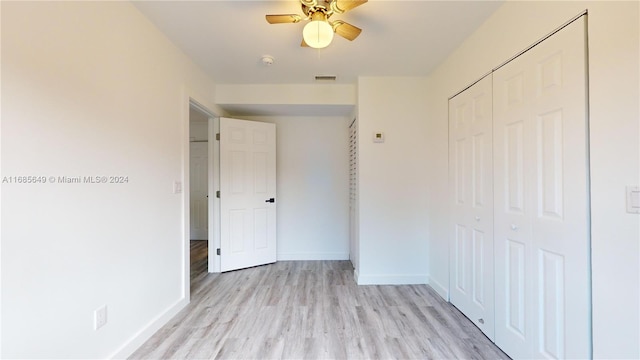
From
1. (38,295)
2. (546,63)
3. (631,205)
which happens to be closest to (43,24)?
(38,295)

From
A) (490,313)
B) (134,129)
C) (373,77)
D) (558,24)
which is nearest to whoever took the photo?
(558,24)

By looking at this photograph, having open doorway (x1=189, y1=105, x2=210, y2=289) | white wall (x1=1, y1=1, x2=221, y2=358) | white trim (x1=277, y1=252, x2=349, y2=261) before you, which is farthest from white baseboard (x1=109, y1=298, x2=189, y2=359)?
open doorway (x1=189, y1=105, x2=210, y2=289)

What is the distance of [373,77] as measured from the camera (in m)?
2.84

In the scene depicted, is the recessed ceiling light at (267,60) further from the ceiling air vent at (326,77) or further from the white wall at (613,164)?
the white wall at (613,164)

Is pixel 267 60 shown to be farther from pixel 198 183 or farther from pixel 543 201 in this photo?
pixel 198 183

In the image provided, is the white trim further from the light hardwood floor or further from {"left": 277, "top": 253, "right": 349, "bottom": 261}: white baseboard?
the light hardwood floor

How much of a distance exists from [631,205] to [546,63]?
820 millimetres

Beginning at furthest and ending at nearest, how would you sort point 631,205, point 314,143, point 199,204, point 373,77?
point 199,204
point 314,143
point 373,77
point 631,205

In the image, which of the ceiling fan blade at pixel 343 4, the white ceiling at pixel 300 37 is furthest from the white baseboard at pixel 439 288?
the ceiling fan blade at pixel 343 4

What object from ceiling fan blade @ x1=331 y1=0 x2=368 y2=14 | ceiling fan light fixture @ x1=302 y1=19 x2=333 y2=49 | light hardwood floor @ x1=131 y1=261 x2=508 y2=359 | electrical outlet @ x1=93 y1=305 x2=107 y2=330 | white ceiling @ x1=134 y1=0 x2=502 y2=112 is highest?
white ceiling @ x1=134 y1=0 x2=502 y2=112

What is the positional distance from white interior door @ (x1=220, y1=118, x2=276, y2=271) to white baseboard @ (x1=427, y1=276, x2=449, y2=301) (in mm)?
2024

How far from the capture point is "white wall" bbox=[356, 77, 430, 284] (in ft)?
9.35

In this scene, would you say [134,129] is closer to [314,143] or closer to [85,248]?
[85,248]

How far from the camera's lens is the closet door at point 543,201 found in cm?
121
